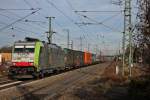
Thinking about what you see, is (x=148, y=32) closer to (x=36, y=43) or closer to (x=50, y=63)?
(x=36, y=43)

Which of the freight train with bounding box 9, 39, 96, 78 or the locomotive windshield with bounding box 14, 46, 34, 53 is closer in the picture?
the freight train with bounding box 9, 39, 96, 78

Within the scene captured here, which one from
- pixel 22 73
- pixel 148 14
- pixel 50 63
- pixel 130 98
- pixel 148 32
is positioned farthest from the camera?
pixel 50 63

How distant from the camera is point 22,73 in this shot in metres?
31.6

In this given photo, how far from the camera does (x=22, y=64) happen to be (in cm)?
3183

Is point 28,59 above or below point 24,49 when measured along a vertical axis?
below

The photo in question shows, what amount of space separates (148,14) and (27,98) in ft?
27.8

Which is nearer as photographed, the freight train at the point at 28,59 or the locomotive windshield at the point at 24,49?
the freight train at the point at 28,59

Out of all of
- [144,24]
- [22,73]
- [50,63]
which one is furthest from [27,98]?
[50,63]

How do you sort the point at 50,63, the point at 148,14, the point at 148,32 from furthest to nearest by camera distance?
the point at 50,63 < the point at 148,32 < the point at 148,14

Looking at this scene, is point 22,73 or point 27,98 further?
point 22,73

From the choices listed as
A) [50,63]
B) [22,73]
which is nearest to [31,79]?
[22,73]

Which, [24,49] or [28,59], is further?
[24,49]

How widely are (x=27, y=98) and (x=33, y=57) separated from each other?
46.0 ft

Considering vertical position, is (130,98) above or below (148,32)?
below
